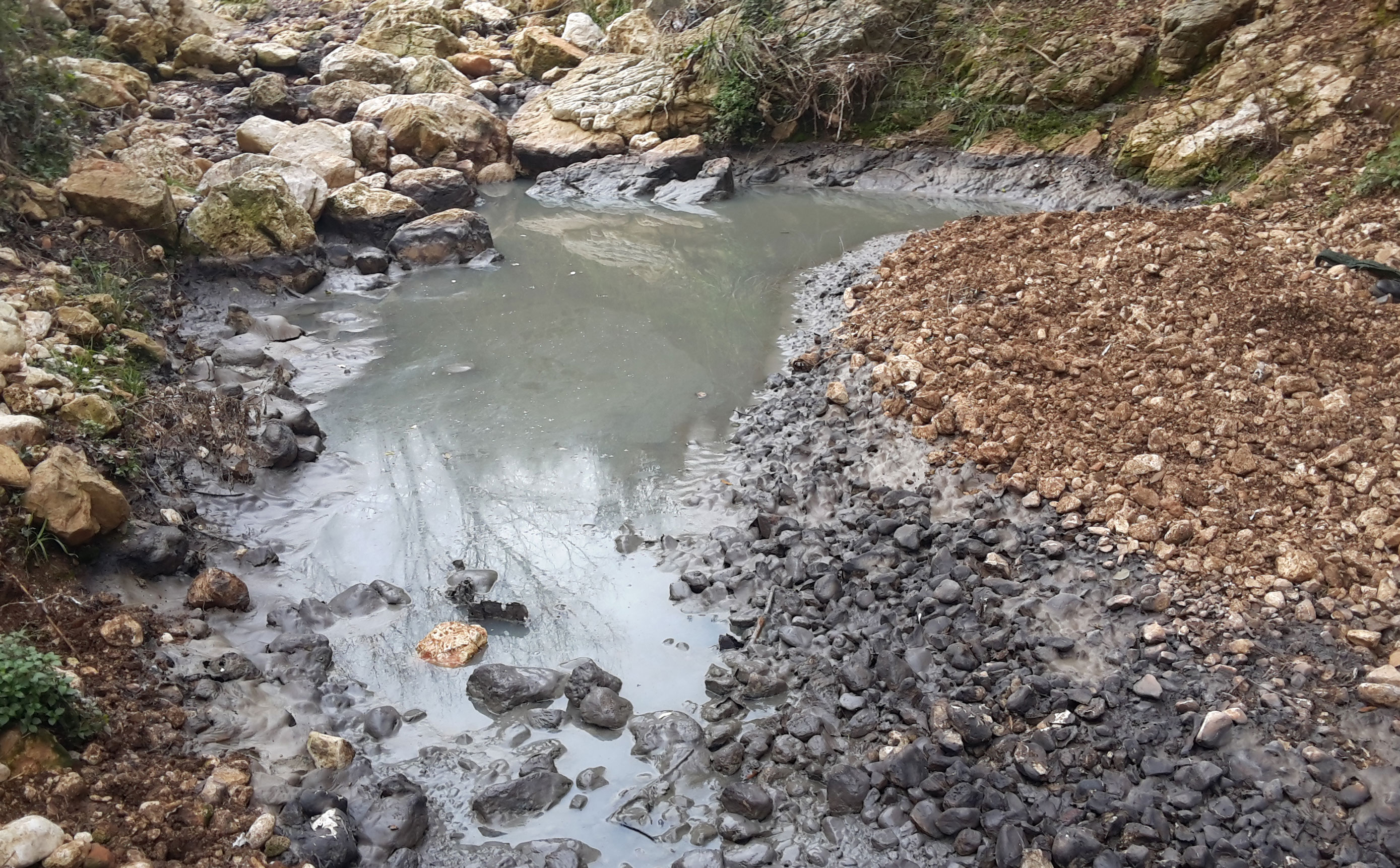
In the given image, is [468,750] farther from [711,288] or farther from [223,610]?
[711,288]

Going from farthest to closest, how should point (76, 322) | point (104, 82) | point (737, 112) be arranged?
point (737, 112) < point (104, 82) < point (76, 322)

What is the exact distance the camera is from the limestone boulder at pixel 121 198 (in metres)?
7.14

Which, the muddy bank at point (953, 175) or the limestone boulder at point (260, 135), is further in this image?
the limestone boulder at point (260, 135)

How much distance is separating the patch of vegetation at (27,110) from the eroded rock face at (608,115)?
5783mm

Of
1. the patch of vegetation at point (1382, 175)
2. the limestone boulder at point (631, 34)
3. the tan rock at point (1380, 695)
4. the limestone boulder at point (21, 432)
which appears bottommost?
the tan rock at point (1380, 695)

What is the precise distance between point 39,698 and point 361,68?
1296 centimetres

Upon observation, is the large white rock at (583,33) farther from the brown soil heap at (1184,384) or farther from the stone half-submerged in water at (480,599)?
the stone half-submerged in water at (480,599)

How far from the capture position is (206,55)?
1348cm

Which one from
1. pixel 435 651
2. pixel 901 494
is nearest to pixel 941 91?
pixel 901 494

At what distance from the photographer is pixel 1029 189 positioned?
9.88m

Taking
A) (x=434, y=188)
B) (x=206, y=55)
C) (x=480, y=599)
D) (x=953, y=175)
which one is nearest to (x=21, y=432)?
(x=480, y=599)

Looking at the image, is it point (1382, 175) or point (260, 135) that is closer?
A: point (1382, 175)

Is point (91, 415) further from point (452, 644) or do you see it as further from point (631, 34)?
point (631, 34)

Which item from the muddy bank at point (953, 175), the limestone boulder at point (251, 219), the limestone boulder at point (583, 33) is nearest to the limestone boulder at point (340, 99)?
the limestone boulder at point (583, 33)
